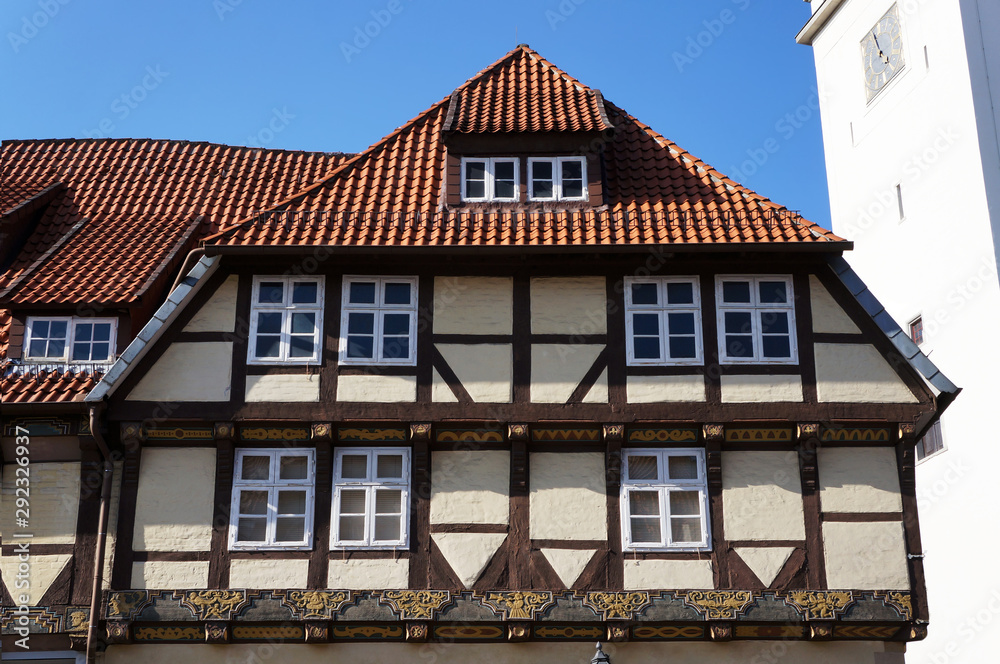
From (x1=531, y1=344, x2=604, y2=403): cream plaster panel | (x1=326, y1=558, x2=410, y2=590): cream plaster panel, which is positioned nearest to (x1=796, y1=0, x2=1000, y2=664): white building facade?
(x1=531, y1=344, x2=604, y2=403): cream plaster panel

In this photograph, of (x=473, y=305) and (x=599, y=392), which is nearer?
(x=599, y=392)

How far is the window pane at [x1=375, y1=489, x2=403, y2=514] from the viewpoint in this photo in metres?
14.6

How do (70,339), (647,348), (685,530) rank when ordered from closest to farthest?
(685,530) → (647,348) → (70,339)

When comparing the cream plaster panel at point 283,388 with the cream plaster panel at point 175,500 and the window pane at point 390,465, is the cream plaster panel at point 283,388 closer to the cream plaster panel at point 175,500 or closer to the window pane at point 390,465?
the cream plaster panel at point 175,500

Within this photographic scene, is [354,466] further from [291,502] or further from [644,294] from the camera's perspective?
[644,294]

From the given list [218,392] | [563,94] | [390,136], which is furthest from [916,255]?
[218,392]

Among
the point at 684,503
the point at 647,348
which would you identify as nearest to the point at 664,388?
the point at 647,348

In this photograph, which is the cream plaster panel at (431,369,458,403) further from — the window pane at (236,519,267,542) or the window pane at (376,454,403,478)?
the window pane at (236,519,267,542)

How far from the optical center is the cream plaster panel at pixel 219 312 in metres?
15.3

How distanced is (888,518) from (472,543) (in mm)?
5109

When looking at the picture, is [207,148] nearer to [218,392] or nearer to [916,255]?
[218,392]

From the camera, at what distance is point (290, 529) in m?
14.5

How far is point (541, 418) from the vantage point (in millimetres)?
14766

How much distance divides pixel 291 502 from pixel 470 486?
7.29 ft
